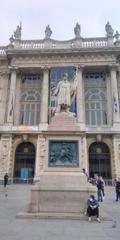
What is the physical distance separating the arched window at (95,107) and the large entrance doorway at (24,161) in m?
7.28

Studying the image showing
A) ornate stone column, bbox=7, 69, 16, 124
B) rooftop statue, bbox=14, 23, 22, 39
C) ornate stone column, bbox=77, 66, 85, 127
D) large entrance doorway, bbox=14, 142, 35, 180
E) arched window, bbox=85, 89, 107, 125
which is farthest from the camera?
rooftop statue, bbox=14, 23, 22, 39

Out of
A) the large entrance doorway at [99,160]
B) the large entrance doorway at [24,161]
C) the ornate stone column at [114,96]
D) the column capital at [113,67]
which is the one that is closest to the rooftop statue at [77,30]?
the column capital at [113,67]


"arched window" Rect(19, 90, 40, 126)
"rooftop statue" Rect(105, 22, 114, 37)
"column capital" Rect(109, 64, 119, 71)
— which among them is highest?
"rooftop statue" Rect(105, 22, 114, 37)

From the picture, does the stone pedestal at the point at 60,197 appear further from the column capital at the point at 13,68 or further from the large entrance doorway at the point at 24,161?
the column capital at the point at 13,68

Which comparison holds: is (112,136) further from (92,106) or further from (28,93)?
(28,93)

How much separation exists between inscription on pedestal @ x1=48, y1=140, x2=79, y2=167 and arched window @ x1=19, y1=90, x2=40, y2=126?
1742 centimetres

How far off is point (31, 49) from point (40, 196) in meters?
22.5

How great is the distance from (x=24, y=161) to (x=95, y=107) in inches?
397

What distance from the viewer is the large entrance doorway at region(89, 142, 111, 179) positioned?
24.4 m

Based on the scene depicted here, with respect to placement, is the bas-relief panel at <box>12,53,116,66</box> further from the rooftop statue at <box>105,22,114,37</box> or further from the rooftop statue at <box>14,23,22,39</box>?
the rooftop statue at <box>14,23,22,39</box>

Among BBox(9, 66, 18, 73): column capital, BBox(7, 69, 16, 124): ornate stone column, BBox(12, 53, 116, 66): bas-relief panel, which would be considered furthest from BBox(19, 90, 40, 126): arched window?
BBox(12, 53, 116, 66): bas-relief panel

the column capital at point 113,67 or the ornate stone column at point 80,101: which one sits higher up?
the column capital at point 113,67

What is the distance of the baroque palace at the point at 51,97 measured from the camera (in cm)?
2444

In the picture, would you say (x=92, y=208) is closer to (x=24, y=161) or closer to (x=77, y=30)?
(x=24, y=161)
